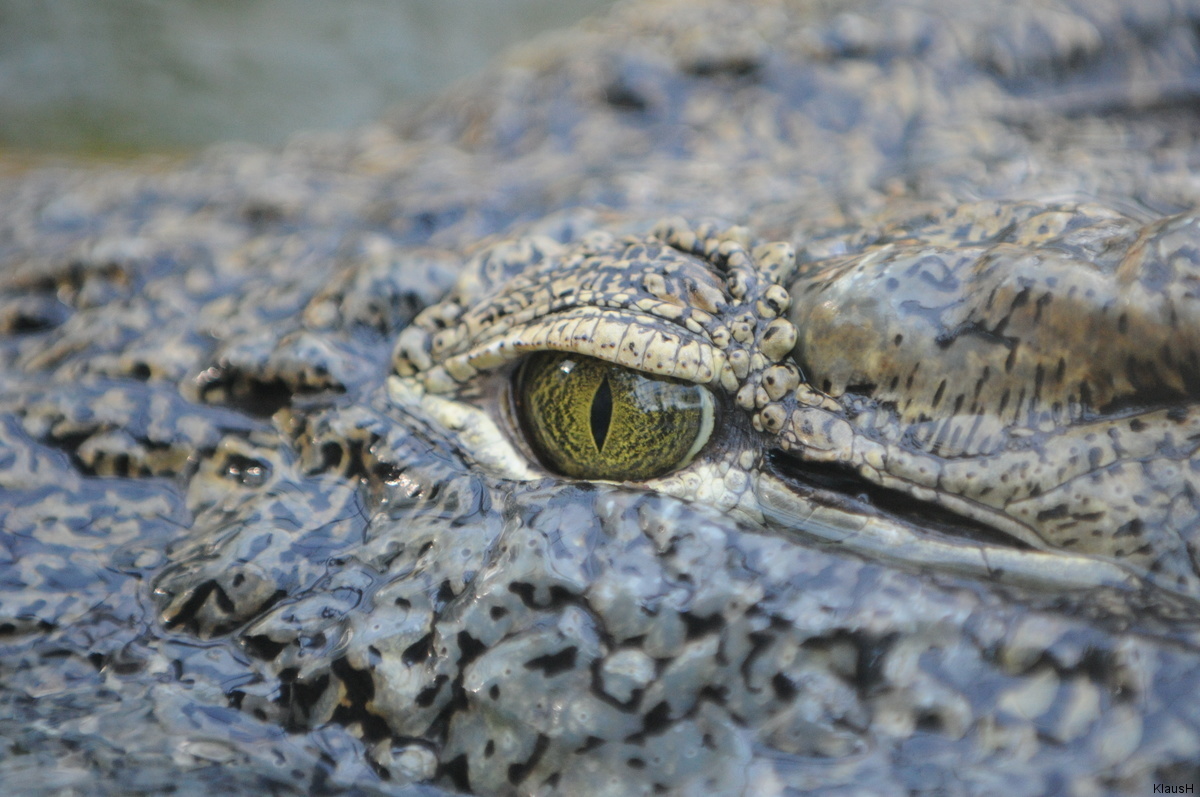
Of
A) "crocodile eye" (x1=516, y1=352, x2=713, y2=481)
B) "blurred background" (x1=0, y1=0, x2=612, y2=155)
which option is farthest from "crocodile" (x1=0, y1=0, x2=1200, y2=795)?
"blurred background" (x1=0, y1=0, x2=612, y2=155)

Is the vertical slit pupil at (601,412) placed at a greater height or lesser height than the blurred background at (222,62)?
lesser

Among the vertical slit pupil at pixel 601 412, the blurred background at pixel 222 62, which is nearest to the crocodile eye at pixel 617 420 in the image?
the vertical slit pupil at pixel 601 412

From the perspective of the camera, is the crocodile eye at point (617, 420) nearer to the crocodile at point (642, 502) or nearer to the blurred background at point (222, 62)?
the crocodile at point (642, 502)

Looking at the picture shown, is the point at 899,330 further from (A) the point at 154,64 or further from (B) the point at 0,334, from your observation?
(A) the point at 154,64

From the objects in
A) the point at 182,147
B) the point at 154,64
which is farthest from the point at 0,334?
the point at 154,64

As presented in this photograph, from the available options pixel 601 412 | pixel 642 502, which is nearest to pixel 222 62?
pixel 601 412

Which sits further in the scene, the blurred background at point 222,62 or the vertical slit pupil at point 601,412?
the blurred background at point 222,62
